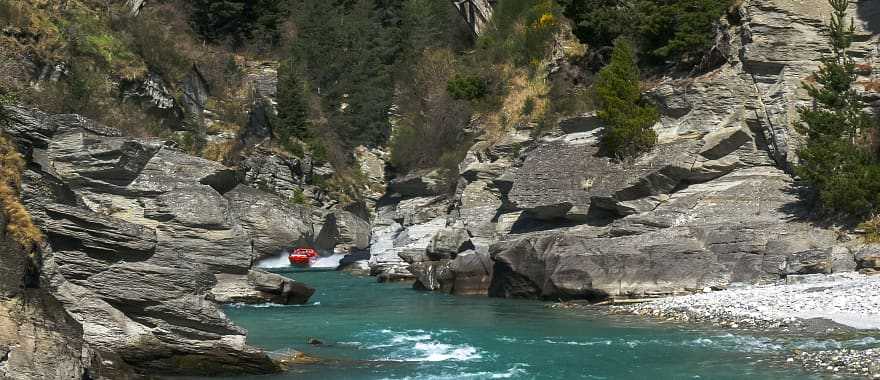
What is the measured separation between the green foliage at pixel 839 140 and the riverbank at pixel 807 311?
383 centimetres

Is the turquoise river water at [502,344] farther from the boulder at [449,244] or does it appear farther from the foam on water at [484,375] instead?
the boulder at [449,244]

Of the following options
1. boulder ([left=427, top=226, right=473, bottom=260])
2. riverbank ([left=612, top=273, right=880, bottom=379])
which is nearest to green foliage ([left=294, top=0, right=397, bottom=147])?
boulder ([left=427, top=226, right=473, bottom=260])

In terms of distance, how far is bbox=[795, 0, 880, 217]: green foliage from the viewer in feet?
87.0

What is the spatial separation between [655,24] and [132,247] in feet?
89.9

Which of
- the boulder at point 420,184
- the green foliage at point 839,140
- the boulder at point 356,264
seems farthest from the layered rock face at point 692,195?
the boulder at point 420,184

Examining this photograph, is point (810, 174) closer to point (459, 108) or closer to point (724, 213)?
point (724, 213)

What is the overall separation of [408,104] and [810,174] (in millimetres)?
42439

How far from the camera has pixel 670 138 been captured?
34250mm

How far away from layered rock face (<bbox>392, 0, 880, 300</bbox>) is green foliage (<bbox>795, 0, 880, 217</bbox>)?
101 centimetres

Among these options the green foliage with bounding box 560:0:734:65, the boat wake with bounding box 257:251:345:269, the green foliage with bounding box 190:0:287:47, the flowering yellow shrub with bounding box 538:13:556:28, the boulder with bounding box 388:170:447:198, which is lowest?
the boat wake with bounding box 257:251:345:269

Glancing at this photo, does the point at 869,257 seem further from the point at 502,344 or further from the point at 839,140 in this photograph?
the point at 502,344

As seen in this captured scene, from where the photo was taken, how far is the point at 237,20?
221 ft

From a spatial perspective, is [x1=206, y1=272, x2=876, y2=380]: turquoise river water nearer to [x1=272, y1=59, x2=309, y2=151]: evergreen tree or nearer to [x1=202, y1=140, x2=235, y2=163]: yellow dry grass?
[x1=202, y1=140, x2=235, y2=163]: yellow dry grass

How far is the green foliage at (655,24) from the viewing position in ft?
116
